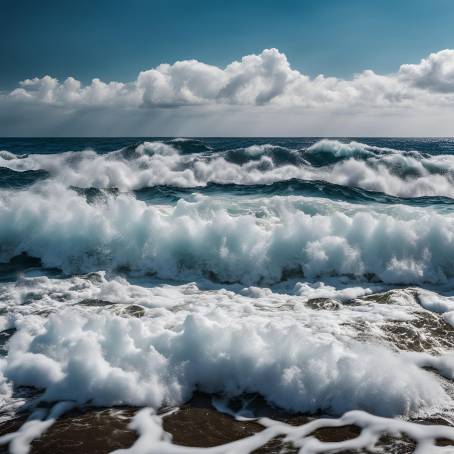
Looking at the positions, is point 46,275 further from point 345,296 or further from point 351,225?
point 351,225

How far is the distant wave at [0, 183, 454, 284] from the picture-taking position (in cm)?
897

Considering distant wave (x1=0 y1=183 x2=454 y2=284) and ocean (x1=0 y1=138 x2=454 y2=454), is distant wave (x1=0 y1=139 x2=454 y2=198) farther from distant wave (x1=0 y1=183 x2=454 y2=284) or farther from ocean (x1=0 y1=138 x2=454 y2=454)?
distant wave (x1=0 y1=183 x2=454 y2=284)

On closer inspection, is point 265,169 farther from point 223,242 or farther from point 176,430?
point 176,430

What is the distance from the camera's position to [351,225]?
986 centimetres

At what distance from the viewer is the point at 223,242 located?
989 cm

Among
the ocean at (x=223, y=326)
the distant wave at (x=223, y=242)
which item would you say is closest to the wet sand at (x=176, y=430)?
the ocean at (x=223, y=326)

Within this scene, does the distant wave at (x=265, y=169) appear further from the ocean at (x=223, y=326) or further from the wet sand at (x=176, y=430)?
the wet sand at (x=176, y=430)

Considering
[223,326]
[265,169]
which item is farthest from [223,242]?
[265,169]

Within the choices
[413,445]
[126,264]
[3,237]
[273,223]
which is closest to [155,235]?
[126,264]

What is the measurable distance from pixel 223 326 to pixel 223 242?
4309 millimetres

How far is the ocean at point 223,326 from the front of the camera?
4074mm

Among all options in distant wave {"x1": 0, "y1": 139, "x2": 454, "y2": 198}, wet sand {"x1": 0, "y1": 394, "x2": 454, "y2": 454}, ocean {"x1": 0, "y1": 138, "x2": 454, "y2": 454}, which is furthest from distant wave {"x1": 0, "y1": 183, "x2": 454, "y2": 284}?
distant wave {"x1": 0, "y1": 139, "x2": 454, "y2": 198}

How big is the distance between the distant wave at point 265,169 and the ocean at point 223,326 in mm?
6998

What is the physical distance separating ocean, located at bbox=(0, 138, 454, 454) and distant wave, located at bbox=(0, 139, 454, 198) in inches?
276
